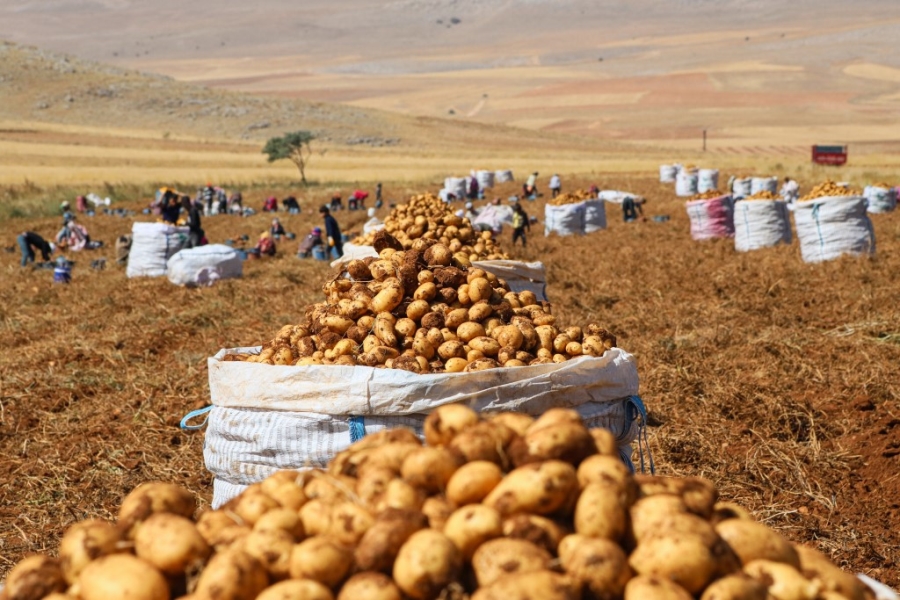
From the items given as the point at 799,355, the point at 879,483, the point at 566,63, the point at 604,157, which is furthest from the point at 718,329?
the point at 566,63

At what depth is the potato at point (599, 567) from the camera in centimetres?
221

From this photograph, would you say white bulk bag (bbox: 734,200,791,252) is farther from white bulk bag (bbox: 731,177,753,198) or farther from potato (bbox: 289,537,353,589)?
potato (bbox: 289,537,353,589)

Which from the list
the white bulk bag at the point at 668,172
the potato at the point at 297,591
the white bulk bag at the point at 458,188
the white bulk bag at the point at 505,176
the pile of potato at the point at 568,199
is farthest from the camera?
the white bulk bag at the point at 505,176

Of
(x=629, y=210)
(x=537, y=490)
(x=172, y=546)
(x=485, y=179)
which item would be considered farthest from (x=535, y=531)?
(x=485, y=179)

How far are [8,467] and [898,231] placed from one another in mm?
14469

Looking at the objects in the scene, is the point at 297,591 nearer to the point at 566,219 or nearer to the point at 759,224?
the point at 759,224

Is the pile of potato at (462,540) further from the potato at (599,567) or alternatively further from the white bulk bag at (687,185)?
the white bulk bag at (687,185)

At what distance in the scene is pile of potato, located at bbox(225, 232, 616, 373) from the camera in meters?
4.47

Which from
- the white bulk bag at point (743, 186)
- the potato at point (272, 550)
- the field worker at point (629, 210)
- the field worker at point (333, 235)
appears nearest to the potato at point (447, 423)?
the potato at point (272, 550)

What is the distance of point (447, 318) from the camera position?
4.78m

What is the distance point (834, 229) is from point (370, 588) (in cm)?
1200

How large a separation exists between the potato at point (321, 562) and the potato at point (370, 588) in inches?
2.3

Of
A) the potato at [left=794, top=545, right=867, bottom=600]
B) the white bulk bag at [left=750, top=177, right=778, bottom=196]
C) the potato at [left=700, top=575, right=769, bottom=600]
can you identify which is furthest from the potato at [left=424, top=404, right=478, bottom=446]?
the white bulk bag at [left=750, top=177, right=778, bottom=196]

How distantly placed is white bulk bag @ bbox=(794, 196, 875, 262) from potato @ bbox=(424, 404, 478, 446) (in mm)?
11069
